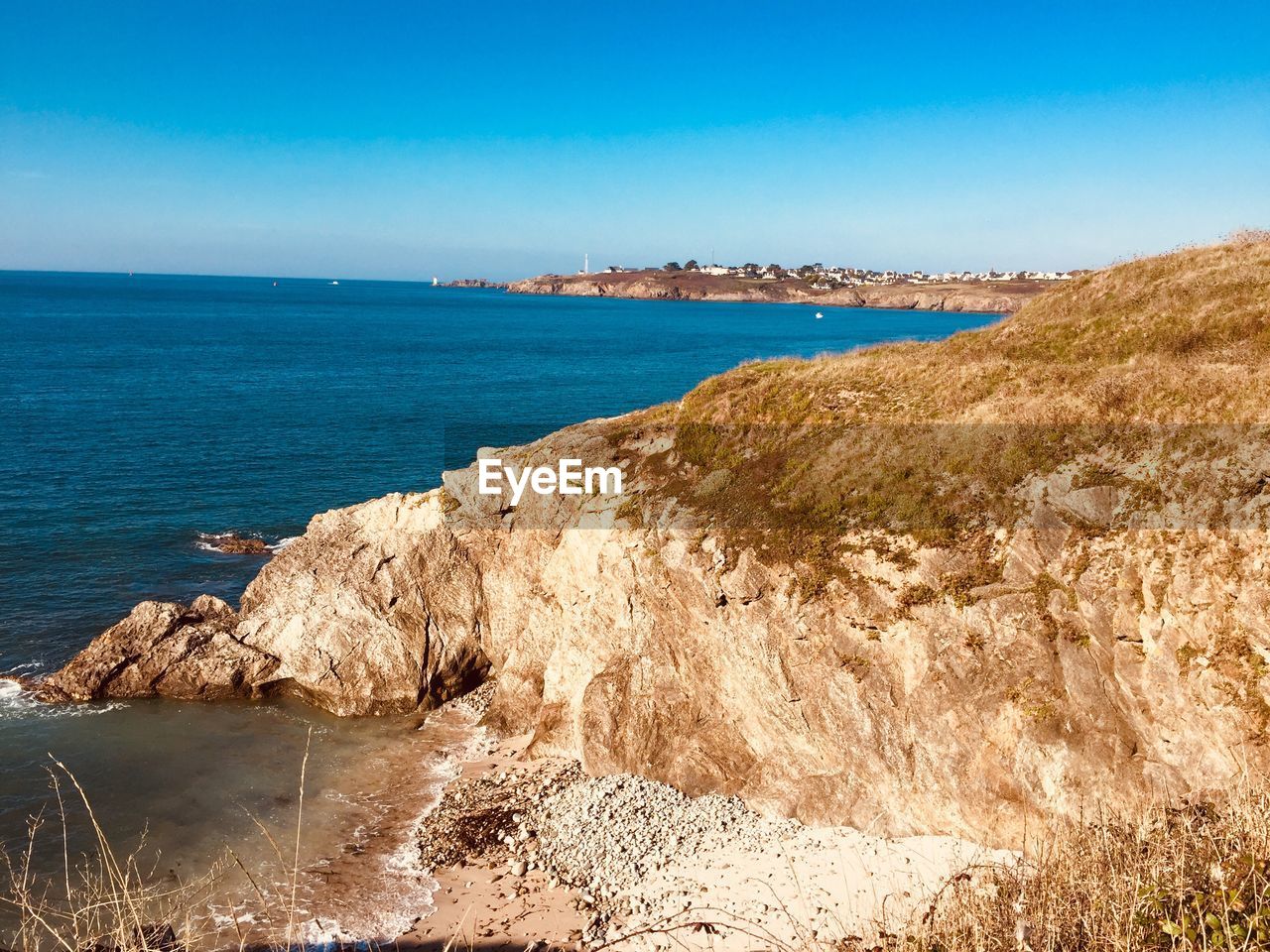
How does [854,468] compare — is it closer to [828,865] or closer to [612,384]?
[828,865]

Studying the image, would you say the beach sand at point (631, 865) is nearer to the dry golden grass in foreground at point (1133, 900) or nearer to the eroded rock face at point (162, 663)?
the dry golden grass in foreground at point (1133, 900)

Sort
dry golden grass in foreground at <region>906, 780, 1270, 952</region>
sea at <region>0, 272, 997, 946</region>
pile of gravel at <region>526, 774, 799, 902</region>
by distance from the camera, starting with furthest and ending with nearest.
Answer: sea at <region>0, 272, 997, 946</region>, pile of gravel at <region>526, 774, 799, 902</region>, dry golden grass in foreground at <region>906, 780, 1270, 952</region>

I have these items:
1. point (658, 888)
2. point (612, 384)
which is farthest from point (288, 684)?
point (612, 384)

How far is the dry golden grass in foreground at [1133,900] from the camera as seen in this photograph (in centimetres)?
625

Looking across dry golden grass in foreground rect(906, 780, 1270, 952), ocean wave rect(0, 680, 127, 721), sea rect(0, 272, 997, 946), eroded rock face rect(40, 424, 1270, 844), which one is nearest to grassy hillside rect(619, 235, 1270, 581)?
eroded rock face rect(40, 424, 1270, 844)

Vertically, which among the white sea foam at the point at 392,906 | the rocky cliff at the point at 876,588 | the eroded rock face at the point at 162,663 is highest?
the rocky cliff at the point at 876,588

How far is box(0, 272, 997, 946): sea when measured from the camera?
72.4 feet

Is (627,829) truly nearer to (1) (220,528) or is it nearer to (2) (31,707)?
(2) (31,707)

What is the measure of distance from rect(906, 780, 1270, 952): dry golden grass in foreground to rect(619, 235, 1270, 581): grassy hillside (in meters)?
12.0

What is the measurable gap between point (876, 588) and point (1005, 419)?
6.54 meters

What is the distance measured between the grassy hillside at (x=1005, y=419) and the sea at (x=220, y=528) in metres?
13.7

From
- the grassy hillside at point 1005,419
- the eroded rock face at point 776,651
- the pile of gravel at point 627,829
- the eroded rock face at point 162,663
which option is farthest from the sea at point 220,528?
the grassy hillside at point 1005,419

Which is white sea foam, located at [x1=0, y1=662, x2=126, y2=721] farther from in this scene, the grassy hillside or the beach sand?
the grassy hillside

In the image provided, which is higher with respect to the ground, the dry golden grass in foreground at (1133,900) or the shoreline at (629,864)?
the dry golden grass in foreground at (1133,900)
